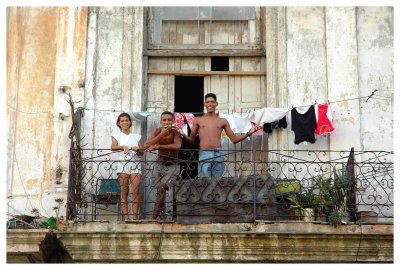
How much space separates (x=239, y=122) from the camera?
15.4 m

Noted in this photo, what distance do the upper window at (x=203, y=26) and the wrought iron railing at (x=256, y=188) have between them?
183cm

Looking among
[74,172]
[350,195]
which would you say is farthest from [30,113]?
[350,195]

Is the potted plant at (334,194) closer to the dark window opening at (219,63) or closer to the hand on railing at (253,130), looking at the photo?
the hand on railing at (253,130)

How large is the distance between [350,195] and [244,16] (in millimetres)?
3515

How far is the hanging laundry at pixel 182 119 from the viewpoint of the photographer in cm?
1542

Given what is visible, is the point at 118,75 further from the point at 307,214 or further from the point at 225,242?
the point at 307,214

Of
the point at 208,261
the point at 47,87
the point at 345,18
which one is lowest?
the point at 208,261

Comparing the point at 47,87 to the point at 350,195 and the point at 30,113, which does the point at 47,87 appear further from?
the point at 350,195

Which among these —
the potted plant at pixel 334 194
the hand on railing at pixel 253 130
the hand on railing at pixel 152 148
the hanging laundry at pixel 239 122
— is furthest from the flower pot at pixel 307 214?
the hand on railing at pixel 152 148

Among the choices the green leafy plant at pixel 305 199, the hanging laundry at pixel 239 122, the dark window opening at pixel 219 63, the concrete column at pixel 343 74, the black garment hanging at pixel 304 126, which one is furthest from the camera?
the dark window opening at pixel 219 63

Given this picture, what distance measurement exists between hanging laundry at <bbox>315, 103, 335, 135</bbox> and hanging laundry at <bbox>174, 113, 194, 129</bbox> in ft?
5.77

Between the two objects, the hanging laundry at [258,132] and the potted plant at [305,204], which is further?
the hanging laundry at [258,132]

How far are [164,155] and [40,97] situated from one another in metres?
2.20

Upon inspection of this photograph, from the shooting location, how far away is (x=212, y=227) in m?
13.9
